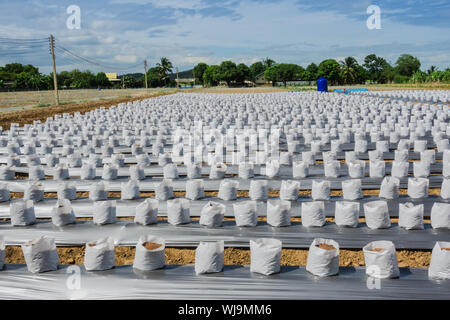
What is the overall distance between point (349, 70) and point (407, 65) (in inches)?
960

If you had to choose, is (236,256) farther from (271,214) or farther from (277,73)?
(277,73)

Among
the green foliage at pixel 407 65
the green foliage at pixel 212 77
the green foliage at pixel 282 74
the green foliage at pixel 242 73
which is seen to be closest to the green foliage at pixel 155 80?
the green foliage at pixel 212 77

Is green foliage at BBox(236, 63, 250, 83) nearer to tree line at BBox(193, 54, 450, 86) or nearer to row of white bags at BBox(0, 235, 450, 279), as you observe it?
tree line at BBox(193, 54, 450, 86)

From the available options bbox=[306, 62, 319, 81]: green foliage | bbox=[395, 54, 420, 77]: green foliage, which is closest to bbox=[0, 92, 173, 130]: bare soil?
bbox=[306, 62, 319, 81]: green foliage

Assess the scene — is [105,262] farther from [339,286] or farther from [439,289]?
[439,289]

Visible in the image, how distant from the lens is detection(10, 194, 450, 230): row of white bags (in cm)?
391

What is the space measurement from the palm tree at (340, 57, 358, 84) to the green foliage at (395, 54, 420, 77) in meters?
17.1

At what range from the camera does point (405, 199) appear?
15.9ft

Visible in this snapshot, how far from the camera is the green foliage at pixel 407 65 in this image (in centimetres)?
11344

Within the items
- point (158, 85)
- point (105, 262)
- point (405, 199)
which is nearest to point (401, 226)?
point (405, 199)

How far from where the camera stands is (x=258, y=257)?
10.2 ft

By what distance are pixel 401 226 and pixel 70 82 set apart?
418 ft
